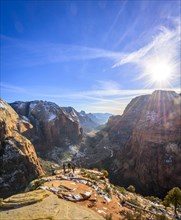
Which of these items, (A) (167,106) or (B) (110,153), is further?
(B) (110,153)

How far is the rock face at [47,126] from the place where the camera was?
→ 115875 millimetres

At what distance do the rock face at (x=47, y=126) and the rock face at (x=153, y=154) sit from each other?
1123 inches

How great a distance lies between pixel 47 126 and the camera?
403 feet

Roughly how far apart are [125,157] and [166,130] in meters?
24.4

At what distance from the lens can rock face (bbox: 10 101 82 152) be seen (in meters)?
116

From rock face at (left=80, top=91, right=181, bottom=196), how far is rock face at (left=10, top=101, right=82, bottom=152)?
28.5 metres

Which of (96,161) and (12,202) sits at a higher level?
(12,202)

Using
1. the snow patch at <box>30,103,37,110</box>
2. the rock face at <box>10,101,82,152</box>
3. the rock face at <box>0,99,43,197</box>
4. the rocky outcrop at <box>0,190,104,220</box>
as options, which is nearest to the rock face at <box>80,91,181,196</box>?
the rock face at <box>10,101,82,152</box>

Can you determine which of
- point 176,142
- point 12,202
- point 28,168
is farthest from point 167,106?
point 12,202

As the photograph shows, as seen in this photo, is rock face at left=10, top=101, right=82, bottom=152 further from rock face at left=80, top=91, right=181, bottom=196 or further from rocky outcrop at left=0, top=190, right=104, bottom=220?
rocky outcrop at left=0, top=190, right=104, bottom=220

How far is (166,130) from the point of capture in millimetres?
77125

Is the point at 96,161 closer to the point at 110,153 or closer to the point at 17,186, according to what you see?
the point at 110,153

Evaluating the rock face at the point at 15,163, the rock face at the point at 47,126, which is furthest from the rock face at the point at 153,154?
the rock face at the point at 15,163

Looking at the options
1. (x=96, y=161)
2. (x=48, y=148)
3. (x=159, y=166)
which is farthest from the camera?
(x=48, y=148)
